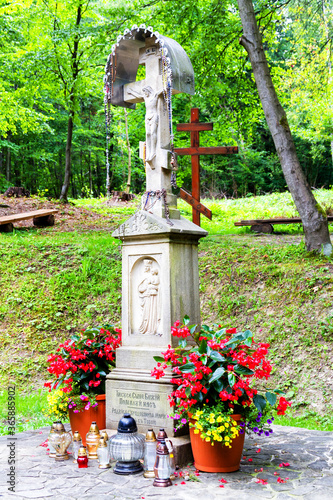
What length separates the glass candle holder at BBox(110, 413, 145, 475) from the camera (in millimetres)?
4066

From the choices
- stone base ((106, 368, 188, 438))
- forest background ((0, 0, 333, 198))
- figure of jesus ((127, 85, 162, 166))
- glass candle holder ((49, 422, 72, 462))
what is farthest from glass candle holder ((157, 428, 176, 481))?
forest background ((0, 0, 333, 198))

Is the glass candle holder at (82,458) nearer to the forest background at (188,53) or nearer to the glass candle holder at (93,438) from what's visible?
the glass candle holder at (93,438)

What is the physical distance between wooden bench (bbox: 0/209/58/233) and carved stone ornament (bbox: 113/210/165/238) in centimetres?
728

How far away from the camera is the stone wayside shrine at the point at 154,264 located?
15.8ft

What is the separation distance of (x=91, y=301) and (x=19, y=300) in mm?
1279

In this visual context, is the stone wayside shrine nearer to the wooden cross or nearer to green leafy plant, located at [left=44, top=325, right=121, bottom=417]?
green leafy plant, located at [left=44, top=325, right=121, bottom=417]

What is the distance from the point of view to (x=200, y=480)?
154 inches

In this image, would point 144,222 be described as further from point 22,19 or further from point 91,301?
point 22,19

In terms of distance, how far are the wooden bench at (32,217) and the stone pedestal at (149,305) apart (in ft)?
23.8

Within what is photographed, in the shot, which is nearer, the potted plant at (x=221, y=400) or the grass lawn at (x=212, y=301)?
the potted plant at (x=221, y=400)

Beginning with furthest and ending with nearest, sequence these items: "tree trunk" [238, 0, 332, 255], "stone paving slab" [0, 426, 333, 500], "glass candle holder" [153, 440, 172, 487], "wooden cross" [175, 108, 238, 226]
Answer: "wooden cross" [175, 108, 238, 226] → "tree trunk" [238, 0, 332, 255] → "glass candle holder" [153, 440, 172, 487] → "stone paving slab" [0, 426, 333, 500]

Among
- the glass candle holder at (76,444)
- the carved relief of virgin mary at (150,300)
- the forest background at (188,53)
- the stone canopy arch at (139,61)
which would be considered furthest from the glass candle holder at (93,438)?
the forest background at (188,53)

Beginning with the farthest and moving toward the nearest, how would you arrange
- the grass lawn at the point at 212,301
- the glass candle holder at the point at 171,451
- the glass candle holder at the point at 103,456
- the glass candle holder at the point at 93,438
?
1. the grass lawn at the point at 212,301
2. the glass candle holder at the point at 93,438
3. the glass candle holder at the point at 103,456
4. the glass candle holder at the point at 171,451

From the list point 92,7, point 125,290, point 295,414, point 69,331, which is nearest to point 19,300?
point 69,331
